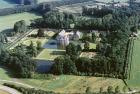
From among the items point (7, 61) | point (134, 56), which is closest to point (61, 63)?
point (7, 61)

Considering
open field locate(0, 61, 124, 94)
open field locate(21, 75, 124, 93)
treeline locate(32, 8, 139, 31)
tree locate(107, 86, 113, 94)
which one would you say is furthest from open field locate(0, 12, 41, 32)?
tree locate(107, 86, 113, 94)

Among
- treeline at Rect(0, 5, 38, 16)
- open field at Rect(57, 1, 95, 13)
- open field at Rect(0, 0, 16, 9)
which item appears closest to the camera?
treeline at Rect(0, 5, 38, 16)

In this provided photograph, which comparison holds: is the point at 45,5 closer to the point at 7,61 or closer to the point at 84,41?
the point at 84,41

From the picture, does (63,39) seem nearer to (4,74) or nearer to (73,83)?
(4,74)

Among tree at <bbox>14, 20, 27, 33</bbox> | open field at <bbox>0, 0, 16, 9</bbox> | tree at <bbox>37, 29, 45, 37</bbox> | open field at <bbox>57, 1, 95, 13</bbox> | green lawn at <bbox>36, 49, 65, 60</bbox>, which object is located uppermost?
open field at <bbox>0, 0, 16, 9</bbox>

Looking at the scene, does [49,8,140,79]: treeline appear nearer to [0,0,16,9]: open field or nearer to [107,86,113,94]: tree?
[107,86,113,94]: tree

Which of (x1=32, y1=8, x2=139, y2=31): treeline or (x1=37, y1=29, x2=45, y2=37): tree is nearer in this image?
(x1=37, y1=29, x2=45, y2=37): tree
